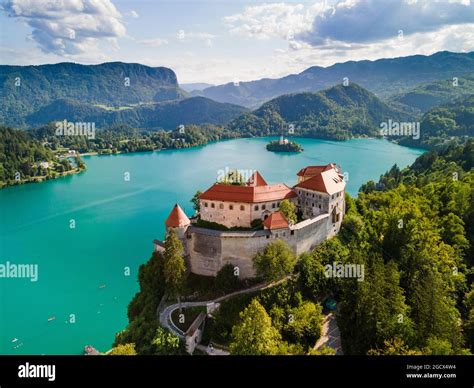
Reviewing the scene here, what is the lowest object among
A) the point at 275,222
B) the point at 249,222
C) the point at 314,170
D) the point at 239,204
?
the point at 249,222

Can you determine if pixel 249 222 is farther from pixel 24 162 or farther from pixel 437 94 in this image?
pixel 437 94

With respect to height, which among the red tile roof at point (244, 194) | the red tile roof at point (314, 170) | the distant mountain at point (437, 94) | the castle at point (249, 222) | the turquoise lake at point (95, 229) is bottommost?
the turquoise lake at point (95, 229)

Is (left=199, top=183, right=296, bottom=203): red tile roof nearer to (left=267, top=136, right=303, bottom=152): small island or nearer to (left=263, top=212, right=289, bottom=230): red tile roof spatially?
(left=263, top=212, right=289, bottom=230): red tile roof

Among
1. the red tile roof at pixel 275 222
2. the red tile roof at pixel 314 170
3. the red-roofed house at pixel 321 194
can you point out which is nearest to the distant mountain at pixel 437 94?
the red tile roof at pixel 314 170

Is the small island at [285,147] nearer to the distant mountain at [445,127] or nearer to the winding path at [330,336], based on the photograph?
the distant mountain at [445,127]

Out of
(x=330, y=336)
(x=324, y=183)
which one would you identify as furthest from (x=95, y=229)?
(x=330, y=336)
